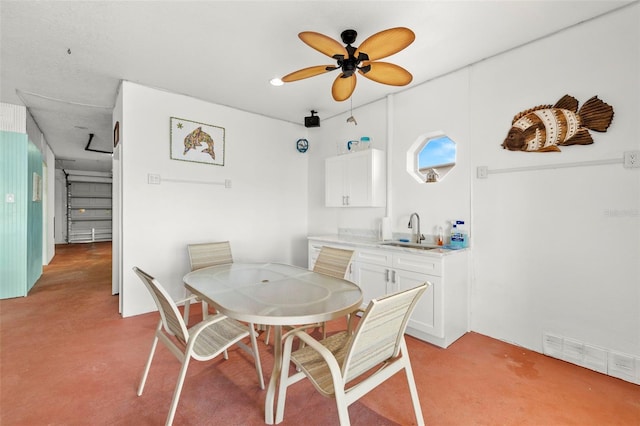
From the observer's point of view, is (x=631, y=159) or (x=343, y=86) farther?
(x=343, y=86)

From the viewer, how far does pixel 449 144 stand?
131 inches

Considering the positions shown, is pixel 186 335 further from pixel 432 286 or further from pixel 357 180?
pixel 357 180

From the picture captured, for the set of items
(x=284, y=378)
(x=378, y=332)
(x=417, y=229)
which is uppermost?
(x=417, y=229)

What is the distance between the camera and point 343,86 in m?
2.37

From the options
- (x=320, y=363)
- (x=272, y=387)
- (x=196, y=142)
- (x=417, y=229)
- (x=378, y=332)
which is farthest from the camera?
(x=196, y=142)

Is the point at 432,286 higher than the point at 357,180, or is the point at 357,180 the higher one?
the point at 357,180

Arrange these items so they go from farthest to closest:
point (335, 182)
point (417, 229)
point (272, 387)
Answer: point (335, 182)
point (417, 229)
point (272, 387)

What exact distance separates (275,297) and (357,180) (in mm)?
2491

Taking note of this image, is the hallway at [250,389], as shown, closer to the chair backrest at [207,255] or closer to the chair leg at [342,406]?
the chair leg at [342,406]

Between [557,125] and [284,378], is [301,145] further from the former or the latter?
[284,378]

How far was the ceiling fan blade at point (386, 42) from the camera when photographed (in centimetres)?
175

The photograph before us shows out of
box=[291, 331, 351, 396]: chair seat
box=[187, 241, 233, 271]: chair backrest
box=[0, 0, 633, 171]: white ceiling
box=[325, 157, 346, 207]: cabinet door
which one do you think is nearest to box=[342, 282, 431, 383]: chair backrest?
box=[291, 331, 351, 396]: chair seat

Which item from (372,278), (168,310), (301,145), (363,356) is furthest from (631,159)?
(301,145)

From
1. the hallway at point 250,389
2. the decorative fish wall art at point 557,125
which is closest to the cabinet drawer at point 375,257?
the hallway at point 250,389
